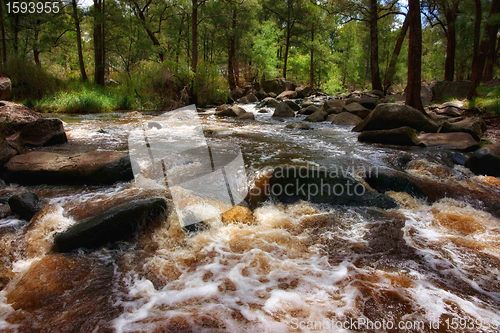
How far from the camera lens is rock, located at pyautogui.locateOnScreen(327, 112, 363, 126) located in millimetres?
12172

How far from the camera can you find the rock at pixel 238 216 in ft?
15.2

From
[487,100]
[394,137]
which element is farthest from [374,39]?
[394,137]

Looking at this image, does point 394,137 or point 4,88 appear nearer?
point 394,137

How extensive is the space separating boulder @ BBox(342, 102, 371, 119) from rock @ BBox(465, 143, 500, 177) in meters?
6.30

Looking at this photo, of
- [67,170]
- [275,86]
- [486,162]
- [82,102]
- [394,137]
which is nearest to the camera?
[67,170]

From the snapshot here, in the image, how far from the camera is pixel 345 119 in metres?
12.4

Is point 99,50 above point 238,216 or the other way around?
above

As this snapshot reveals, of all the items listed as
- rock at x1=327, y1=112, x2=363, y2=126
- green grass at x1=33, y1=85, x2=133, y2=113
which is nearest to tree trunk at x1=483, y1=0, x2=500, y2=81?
rock at x1=327, y1=112, x2=363, y2=126

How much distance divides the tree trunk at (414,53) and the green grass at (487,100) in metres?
3.38

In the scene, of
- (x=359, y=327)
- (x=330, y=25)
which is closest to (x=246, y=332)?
(x=359, y=327)

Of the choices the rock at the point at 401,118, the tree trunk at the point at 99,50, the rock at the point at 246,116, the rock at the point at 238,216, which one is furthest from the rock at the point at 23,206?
the tree trunk at the point at 99,50

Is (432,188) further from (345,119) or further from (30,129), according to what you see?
(30,129)

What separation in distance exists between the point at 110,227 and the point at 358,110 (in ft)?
36.1

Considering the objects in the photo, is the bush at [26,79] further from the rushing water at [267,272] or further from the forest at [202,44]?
the rushing water at [267,272]
